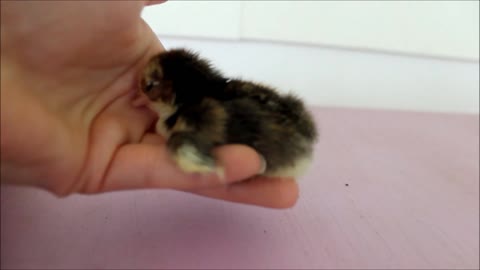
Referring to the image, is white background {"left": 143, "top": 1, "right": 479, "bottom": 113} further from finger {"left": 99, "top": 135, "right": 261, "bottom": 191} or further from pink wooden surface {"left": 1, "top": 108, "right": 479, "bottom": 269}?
finger {"left": 99, "top": 135, "right": 261, "bottom": 191}

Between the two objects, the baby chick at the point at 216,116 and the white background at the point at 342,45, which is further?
the white background at the point at 342,45

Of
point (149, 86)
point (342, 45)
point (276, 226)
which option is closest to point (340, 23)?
point (342, 45)

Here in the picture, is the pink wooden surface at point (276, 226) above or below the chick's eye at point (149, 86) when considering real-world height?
below

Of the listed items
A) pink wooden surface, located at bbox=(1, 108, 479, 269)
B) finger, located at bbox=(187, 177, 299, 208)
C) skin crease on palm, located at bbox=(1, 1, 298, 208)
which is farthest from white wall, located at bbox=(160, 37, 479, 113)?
finger, located at bbox=(187, 177, 299, 208)

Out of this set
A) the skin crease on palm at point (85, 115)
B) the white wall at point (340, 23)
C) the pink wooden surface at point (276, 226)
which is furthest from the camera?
the white wall at point (340, 23)

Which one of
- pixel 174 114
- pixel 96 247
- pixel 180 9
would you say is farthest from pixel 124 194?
pixel 180 9

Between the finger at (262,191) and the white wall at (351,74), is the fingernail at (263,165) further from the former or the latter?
the white wall at (351,74)

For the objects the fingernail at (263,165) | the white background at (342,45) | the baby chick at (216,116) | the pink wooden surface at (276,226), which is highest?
the baby chick at (216,116)

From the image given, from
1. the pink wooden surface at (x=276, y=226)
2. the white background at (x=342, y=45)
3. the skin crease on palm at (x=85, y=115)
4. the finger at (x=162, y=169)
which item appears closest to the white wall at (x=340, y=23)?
the white background at (x=342, y=45)
